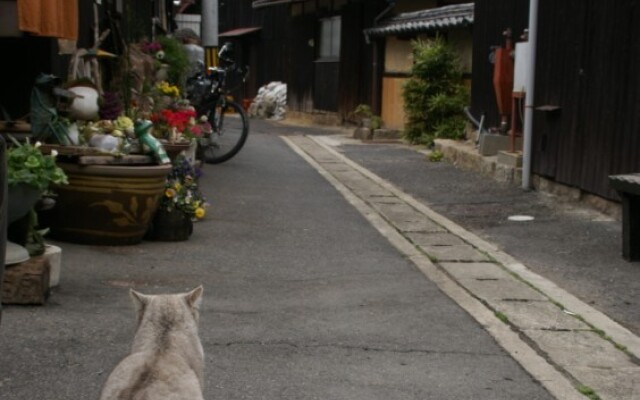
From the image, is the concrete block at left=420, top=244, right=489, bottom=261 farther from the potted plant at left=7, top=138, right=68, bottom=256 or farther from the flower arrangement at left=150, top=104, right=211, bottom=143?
the potted plant at left=7, top=138, right=68, bottom=256

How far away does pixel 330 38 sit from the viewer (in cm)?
2762

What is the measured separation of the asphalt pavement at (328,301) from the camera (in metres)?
4.95

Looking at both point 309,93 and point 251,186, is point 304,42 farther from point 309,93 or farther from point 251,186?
point 251,186

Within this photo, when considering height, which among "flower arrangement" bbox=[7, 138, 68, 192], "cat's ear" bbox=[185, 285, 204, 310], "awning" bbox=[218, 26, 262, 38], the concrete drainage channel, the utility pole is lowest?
the concrete drainage channel

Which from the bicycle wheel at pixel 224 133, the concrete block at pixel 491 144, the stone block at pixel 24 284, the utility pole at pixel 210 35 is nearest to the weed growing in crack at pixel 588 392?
the stone block at pixel 24 284

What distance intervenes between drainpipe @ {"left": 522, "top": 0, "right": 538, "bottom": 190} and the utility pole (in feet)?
19.2

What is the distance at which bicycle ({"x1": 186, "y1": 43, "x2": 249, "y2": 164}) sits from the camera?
1403cm

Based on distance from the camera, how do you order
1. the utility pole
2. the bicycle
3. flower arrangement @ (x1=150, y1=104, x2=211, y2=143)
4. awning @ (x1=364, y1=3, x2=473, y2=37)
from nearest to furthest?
flower arrangement @ (x1=150, y1=104, x2=211, y2=143)
the bicycle
the utility pole
awning @ (x1=364, y1=3, x2=473, y2=37)

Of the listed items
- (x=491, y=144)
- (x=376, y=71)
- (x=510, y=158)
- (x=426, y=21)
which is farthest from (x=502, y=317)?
(x=376, y=71)

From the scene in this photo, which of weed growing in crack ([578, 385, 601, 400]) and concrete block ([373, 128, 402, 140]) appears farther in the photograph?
concrete block ([373, 128, 402, 140])

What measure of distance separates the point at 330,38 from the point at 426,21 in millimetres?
8273

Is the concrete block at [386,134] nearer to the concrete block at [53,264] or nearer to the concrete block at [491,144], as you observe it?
the concrete block at [491,144]

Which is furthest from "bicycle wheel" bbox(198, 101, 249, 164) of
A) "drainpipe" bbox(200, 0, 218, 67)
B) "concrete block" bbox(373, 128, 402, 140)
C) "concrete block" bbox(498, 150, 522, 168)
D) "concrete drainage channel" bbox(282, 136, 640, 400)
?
"concrete block" bbox(373, 128, 402, 140)

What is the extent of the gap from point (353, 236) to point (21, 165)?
3902 millimetres
